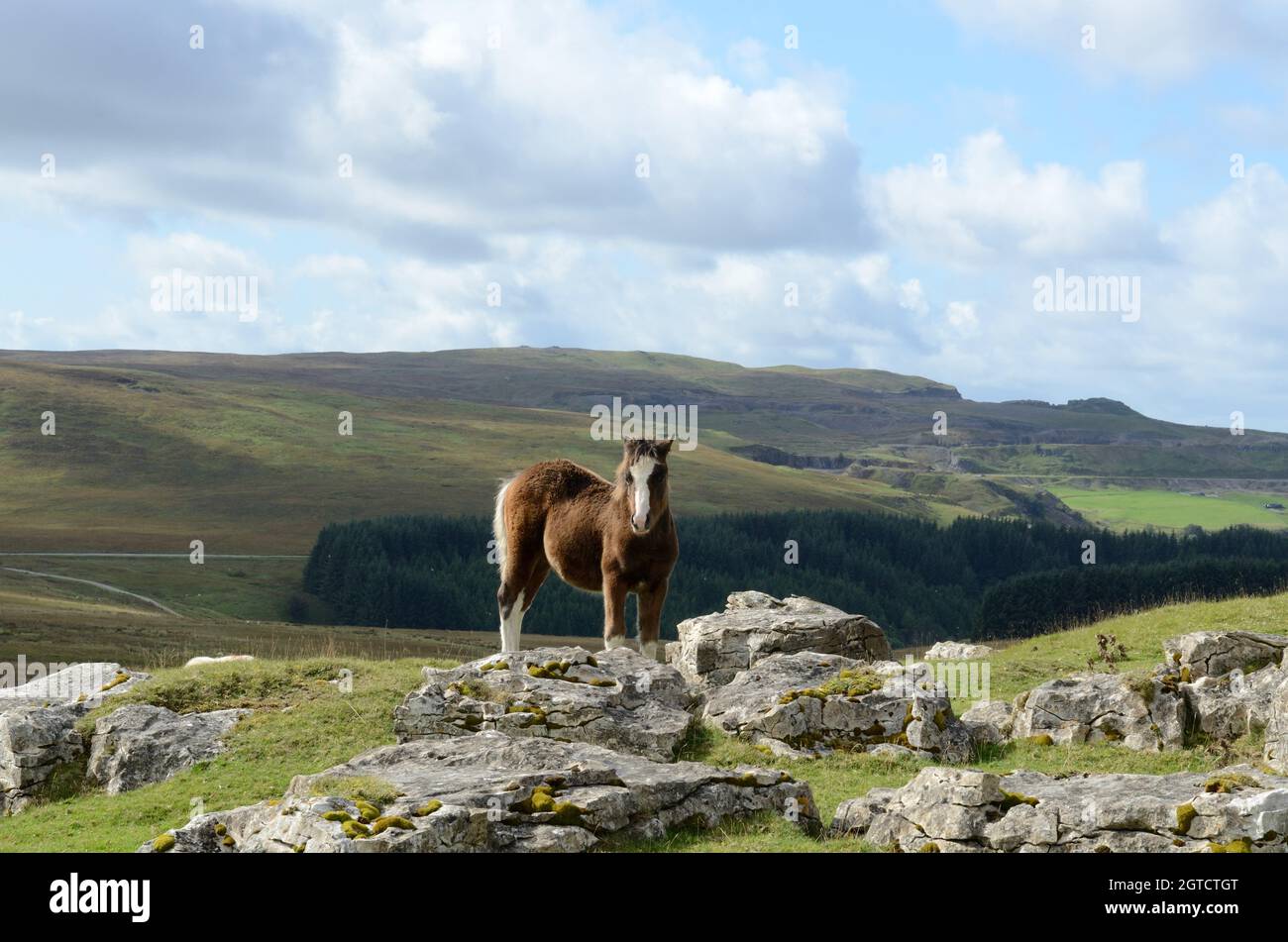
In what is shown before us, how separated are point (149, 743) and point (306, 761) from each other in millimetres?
2852

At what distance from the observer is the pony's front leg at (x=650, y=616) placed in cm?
2178

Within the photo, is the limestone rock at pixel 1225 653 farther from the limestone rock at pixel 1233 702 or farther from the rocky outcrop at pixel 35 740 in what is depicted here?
the rocky outcrop at pixel 35 740

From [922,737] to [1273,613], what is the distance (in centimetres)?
1791

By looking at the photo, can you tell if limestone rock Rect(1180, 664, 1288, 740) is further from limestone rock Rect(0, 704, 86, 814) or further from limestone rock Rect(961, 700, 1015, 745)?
limestone rock Rect(0, 704, 86, 814)

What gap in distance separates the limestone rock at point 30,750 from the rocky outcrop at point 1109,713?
15495 mm

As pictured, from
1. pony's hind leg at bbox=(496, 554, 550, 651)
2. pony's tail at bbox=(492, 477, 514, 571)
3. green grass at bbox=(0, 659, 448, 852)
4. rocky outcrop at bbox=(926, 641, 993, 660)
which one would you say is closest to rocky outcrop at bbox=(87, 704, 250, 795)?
green grass at bbox=(0, 659, 448, 852)

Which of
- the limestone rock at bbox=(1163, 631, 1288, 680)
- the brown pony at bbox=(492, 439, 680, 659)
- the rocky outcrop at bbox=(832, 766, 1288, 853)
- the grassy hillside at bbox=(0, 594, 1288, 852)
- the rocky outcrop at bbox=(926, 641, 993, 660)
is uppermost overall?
the brown pony at bbox=(492, 439, 680, 659)

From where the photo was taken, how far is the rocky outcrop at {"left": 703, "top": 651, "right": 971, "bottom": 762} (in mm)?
18422

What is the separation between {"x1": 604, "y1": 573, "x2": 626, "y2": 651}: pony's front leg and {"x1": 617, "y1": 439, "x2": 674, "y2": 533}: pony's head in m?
1.16

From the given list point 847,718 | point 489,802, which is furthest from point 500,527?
point 489,802

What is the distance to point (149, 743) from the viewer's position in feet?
62.4

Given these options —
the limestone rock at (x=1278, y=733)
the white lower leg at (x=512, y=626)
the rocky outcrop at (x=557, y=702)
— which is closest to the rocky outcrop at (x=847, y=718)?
the rocky outcrop at (x=557, y=702)
